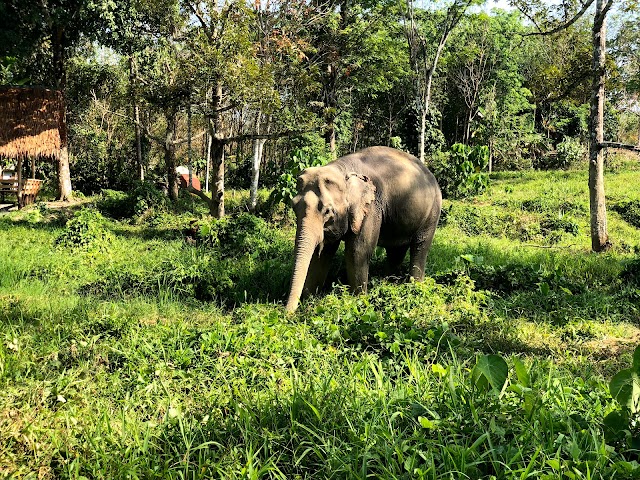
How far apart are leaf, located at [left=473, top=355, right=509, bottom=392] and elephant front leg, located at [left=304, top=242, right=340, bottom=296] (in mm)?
4020

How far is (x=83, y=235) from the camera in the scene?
32.6 feet

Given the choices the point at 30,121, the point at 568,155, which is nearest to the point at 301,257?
the point at 30,121

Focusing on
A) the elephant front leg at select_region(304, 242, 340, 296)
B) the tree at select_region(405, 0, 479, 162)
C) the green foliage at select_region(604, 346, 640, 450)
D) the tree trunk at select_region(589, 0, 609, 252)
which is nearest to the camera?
the green foliage at select_region(604, 346, 640, 450)

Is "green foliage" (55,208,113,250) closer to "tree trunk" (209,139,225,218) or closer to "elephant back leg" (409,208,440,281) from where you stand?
"tree trunk" (209,139,225,218)

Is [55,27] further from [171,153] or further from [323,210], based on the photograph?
[323,210]

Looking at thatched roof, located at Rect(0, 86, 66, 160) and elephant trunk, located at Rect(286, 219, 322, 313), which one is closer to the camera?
elephant trunk, located at Rect(286, 219, 322, 313)

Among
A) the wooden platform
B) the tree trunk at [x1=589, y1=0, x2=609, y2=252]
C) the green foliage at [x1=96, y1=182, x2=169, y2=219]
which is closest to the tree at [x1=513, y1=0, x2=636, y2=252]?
the tree trunk at [x1=589, y1=0, x2=609, y2=252]

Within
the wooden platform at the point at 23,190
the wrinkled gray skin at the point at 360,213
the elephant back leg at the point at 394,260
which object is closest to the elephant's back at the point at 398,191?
the wrinkled gray skin at the point at 360,213

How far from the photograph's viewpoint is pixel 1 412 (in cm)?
329

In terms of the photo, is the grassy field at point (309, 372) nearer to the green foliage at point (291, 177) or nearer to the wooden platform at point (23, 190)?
the green foliage at point (291, 177)

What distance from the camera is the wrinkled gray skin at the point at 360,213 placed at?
6.21 meters

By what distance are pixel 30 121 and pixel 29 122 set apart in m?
0.04

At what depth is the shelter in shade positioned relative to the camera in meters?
15.6

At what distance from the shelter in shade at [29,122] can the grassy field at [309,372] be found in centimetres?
859
